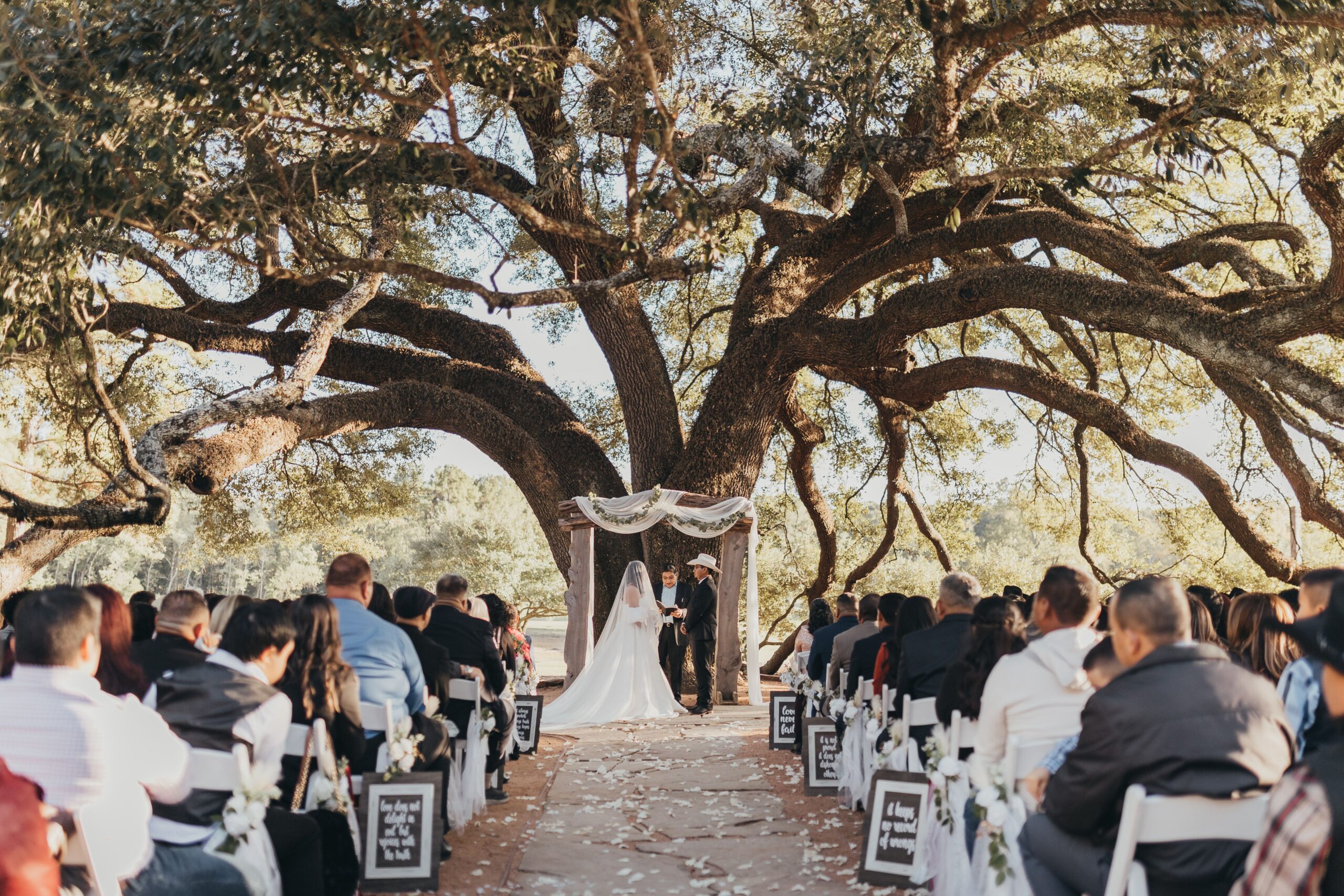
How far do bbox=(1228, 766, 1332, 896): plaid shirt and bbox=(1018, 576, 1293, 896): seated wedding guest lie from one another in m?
0.88

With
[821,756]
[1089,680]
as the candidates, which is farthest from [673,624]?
[1089,680]

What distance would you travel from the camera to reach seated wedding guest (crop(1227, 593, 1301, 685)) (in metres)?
4.98

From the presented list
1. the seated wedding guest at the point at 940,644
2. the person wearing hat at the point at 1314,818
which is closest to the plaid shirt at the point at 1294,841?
the person wearing hat at the point at 1314,818

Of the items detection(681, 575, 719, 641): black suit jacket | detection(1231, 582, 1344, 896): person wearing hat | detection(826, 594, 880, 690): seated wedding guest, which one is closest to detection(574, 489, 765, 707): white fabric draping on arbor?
detection(681, 575, 719, 641): black suit jacket

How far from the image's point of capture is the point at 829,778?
768 cm

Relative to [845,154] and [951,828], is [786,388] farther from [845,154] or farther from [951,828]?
[951,828]

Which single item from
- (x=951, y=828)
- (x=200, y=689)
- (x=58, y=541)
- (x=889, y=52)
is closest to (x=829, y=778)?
(x=951, y=828)

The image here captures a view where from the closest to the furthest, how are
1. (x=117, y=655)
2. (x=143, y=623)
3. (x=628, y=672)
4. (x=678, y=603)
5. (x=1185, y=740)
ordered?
(x=1185, y=740) < (x=117, y=655) < (x=143, y=623) < (x=628, y=672) < (x=678, y=603)

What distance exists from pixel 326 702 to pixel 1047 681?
282 cm

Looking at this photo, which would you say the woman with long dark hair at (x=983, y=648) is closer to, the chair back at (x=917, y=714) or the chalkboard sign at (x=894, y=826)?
the chalkboard sign at (x=894, y=826)

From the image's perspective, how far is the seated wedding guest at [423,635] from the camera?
6.02 metres

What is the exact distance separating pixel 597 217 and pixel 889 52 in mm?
4517

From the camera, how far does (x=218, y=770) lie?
3609mm

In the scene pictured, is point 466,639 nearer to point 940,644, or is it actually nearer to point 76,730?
point 940,644
